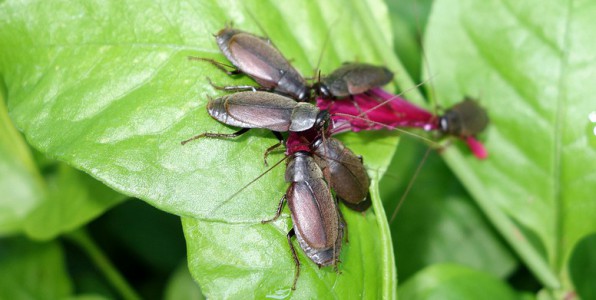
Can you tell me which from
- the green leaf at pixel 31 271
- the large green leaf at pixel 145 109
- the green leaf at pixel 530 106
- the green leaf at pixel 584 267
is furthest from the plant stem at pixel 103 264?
the green leaf at pixel 584 267

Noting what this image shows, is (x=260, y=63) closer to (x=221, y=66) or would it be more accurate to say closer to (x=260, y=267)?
(x=221, y=66)

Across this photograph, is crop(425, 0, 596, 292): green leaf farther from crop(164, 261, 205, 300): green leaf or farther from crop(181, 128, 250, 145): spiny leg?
crop(164, 261, 205, 300): green leaf

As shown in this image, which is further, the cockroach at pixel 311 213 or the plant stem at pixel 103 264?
the plant stem at pixel 103 264

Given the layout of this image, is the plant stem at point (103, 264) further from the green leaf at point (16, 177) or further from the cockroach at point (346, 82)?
the cockroach at point (346, 82)

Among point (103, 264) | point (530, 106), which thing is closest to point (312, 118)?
point (530, 106)

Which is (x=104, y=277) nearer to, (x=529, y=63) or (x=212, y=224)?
(x=212, y=224)

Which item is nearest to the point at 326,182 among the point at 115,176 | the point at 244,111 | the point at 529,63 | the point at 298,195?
the point at 298,195
